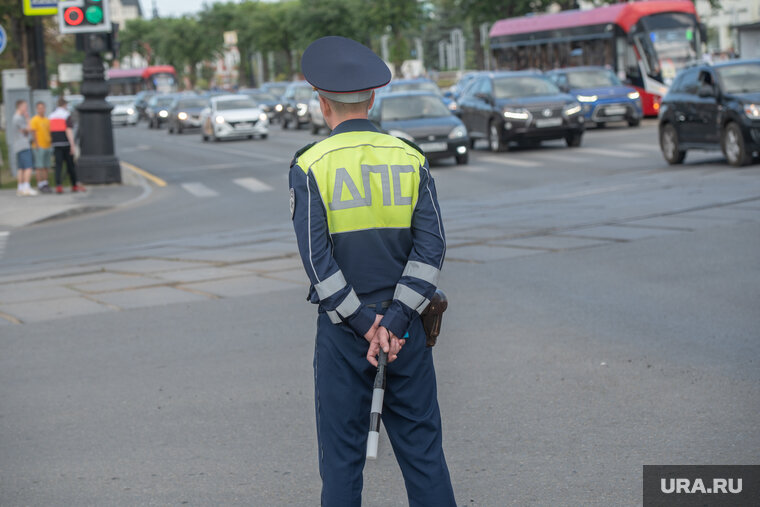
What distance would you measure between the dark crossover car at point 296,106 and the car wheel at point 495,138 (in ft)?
58.8

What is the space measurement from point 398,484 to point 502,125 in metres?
21.5

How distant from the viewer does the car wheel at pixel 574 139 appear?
26.2 metres

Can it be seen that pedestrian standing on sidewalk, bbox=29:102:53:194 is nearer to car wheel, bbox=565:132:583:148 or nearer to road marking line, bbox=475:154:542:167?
road marking line, bbox=475:154:542:167

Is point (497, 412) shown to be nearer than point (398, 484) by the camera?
No

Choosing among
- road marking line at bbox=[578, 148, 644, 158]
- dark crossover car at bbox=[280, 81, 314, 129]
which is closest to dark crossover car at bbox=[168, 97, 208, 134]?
dark crossover car at bbox=[280, 81, 314, 129]

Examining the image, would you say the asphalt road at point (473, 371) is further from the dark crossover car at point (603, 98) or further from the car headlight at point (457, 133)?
the dark crossover car at point (603, 98)

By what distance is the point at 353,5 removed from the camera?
7506cm

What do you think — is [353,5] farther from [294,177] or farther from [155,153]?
[294,177]

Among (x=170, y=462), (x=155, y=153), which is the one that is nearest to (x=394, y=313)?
(x=170, y=462)

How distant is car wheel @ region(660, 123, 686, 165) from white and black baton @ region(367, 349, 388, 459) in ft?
57.0

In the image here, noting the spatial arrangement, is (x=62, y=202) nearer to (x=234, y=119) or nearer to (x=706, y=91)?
(x=706, y=91)

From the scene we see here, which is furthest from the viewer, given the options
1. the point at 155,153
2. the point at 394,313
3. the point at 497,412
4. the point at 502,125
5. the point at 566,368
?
the point at 155,153

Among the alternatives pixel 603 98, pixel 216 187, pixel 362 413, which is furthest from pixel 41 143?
pixel 362 413

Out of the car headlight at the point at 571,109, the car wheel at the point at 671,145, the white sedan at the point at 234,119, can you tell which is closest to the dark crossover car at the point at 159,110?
the white sedan at the point at 234,119
